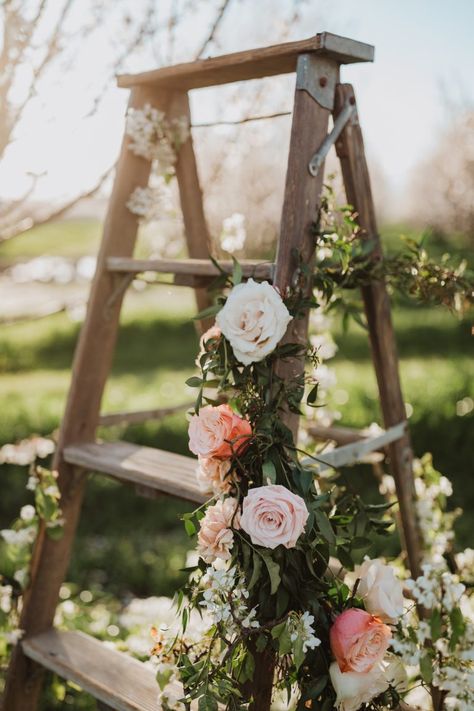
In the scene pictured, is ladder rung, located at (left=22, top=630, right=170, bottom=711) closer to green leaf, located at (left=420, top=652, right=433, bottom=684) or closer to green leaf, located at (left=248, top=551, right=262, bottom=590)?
green leaf, located at (left=248, top=551, right=262, bottom=590)

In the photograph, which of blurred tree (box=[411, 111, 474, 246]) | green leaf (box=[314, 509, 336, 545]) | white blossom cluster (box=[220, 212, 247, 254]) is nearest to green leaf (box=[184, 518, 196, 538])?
green leaf (box=[314, 509, 336, 545])

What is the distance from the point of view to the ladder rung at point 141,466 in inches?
66.9

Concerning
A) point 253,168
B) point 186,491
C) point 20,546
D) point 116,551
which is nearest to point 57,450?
point 20,546

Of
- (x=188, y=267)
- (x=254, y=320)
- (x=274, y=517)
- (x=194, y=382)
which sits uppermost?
(x=188, y=267)

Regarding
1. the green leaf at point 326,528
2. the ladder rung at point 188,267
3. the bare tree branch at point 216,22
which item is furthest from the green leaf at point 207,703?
the bare tree branch at point 216,22

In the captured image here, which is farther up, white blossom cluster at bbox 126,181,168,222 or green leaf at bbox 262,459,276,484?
white blossom cluster at bbox 126,181,168,222

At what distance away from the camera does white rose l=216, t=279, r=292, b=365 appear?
1.37 m

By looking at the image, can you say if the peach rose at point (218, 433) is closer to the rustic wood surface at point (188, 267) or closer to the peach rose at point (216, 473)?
the peach rose at point (216, 473)

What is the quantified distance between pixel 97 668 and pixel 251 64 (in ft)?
4.69

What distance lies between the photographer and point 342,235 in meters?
1.54

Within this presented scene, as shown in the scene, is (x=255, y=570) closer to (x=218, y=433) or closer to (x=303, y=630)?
(x=303, y=630)

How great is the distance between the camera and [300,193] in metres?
1.53

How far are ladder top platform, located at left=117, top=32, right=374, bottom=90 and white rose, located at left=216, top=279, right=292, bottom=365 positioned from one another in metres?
0.50

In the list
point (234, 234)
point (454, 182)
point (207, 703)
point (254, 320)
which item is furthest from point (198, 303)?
point (454, 182)
